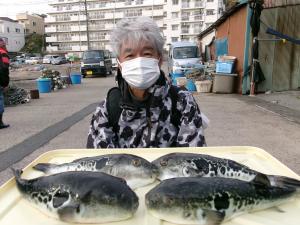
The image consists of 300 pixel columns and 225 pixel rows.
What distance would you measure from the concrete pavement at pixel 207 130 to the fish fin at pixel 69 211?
3678 millimetres

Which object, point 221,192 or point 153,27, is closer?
point 221,192

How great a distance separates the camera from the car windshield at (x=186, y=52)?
17312mm

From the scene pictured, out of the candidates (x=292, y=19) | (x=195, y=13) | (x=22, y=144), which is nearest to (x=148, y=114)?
(x=22, y=144)

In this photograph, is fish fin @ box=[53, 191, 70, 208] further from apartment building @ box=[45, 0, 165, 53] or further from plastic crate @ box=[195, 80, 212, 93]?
apartment building @ box=[45, 0, 165, 53]

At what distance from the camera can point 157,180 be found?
1431 mm

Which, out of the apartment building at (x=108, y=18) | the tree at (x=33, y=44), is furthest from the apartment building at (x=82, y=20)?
the tree at (x=33, y=44)

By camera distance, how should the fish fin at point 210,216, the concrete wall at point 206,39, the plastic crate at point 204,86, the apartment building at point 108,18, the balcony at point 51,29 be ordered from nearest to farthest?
the fish fin at point 210,216 → the plastic crate at point 204,86 → the concrete wall at point 206,39 → the apartment building at point 108,18 → the balcony at point 51,29

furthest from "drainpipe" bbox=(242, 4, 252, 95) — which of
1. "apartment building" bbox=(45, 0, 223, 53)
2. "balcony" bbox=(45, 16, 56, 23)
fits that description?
"balcony" bbox=(45, 16, 56, 23)

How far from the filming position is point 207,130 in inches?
277

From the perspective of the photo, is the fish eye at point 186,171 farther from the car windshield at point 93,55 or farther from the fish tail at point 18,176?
the car windshield at point 93,55

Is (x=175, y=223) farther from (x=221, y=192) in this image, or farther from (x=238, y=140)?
(x=238, y=140)

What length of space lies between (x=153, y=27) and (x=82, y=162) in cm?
106

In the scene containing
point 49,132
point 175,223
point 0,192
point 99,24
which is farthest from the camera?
point 99,24

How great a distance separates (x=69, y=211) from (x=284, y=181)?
852 millimetres
